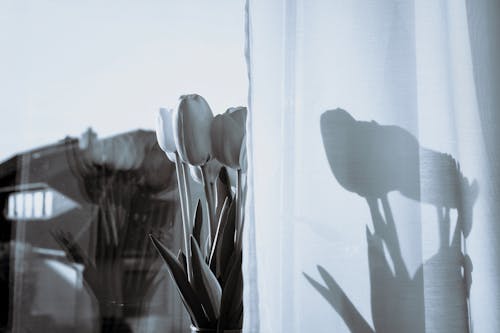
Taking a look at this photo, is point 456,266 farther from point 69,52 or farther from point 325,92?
point 69,52

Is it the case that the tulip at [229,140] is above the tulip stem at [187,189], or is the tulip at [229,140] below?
above

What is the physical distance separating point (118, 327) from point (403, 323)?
44 cm

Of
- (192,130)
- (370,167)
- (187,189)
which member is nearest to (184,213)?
(187,189)

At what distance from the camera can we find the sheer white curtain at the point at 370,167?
59cm

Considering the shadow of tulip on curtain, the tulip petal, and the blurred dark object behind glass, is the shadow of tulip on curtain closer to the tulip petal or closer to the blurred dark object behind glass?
the tulip petal

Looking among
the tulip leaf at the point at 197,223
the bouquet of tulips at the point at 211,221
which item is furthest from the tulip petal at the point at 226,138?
the tulip leaf at the point at 197,223

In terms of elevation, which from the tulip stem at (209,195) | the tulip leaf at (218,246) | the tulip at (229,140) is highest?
the tulip at (229,140)

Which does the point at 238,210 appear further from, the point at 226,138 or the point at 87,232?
the point at 87,232

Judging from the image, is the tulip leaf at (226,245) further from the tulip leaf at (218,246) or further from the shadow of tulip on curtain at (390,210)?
the shadow of tulip on curtain at (390,210)

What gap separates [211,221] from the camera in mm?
761

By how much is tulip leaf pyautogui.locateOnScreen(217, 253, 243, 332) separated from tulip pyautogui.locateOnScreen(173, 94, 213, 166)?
16 centimetres

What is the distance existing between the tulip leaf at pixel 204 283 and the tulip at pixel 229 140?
12cm

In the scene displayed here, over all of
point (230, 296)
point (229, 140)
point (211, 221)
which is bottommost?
point (230, 296)

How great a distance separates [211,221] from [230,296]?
0.12 m
